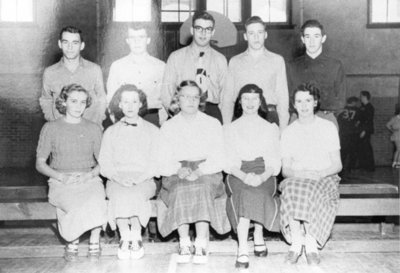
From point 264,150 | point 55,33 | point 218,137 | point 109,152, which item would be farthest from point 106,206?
point 55,33

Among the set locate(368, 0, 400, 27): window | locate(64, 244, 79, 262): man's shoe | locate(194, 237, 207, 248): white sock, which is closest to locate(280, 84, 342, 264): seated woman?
locate(194, 237, 207, 248): white sock

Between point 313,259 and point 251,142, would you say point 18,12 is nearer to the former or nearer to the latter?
point 251,142

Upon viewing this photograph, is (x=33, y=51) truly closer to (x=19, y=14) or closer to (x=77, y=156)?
(x=19, y=14)

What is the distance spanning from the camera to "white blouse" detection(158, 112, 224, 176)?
190 inches

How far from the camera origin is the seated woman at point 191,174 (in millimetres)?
4570

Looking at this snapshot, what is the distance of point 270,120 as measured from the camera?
17.4ft

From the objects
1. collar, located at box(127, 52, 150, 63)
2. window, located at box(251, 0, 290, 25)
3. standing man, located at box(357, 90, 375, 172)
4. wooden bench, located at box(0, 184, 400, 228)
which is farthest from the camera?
window, located at box(251, 0, 290, 25)

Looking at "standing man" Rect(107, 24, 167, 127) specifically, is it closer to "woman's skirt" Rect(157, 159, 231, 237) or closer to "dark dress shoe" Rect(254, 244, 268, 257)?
"woman's skirt" Rect(157, 159, 231, 237)

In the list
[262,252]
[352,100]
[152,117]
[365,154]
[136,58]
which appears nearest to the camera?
[262,252]

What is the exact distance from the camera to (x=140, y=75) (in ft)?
18.3

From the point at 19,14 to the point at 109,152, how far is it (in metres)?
8.76

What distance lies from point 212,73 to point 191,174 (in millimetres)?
1238

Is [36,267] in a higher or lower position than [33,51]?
lower

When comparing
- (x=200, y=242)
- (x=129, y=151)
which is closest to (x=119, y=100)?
(x=129, y=151)
